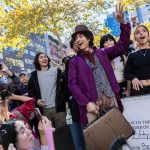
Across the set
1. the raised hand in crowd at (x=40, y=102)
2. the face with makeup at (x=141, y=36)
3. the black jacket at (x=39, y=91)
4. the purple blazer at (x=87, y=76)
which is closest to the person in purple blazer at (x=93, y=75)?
the purple blazer at (x=87, y=76)

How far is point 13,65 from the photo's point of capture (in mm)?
99688

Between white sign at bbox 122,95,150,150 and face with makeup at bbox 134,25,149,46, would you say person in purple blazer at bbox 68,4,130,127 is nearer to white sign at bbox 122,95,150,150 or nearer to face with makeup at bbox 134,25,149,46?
white sign at bbox 122,95,150,150

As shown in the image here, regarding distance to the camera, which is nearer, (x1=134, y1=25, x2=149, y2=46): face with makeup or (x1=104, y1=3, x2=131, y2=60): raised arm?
(x1=104, y1=3, x2=131, y2=60): raised arm

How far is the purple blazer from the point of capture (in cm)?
437

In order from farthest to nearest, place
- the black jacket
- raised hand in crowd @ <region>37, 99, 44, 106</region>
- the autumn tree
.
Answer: the autumn tree < raised hand in crowd @ <region>37, 99, 44, 106</region> < the black jacket

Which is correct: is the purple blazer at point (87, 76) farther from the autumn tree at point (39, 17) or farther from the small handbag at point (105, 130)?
the autumn tree at point (39, 17)

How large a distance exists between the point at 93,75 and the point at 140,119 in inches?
28.5

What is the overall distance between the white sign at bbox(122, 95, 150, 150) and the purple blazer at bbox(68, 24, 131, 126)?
14 cm

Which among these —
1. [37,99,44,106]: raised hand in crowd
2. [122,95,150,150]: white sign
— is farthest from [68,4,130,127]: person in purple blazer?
[37,99,44,106]: raised hand in crowd

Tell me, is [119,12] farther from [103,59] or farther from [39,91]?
[39,91]

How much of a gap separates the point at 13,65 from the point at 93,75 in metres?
96.6

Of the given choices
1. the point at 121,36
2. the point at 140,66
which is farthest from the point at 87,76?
the point at 140,66

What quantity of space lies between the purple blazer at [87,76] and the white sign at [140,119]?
138mm

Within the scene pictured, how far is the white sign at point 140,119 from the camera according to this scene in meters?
4.41
